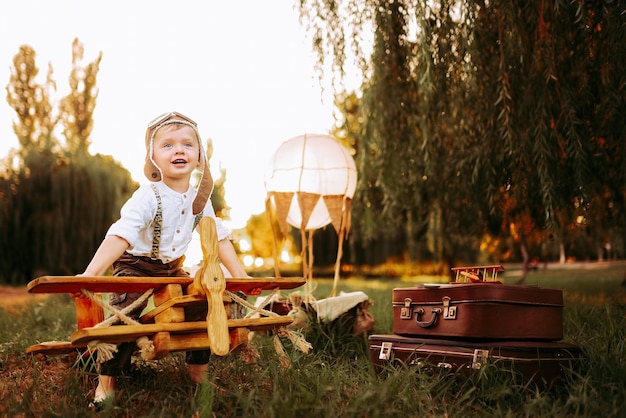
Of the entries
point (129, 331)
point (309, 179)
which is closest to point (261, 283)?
point (129, 331)

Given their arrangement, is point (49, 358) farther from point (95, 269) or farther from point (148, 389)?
point (95, 269)

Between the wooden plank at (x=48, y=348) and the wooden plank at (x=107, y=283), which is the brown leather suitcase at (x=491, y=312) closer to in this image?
the wooden plank at (x=107, y=283)

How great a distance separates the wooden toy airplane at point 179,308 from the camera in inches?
77.2

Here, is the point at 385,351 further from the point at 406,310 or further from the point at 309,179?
the point at 309,179

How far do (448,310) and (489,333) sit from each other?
0.22 metres

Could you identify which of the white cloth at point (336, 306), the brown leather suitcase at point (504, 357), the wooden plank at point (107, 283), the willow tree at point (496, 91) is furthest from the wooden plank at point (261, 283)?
the willow tree at point (496, 91)

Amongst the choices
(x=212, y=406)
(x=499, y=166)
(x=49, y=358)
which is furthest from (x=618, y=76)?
(x=49, y=358)

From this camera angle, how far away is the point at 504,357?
2539mm

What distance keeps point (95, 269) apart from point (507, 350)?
1.80 meters

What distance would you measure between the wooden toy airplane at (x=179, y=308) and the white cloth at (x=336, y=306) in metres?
1.59

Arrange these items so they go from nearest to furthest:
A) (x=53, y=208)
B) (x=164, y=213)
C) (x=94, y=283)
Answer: (x=94, y=283) → (x=164, y=213) → (x=53, y=208)

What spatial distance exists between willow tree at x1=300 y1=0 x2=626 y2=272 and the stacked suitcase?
3.46 ft

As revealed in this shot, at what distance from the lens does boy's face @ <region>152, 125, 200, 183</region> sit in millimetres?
2525

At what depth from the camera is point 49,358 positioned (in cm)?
336
